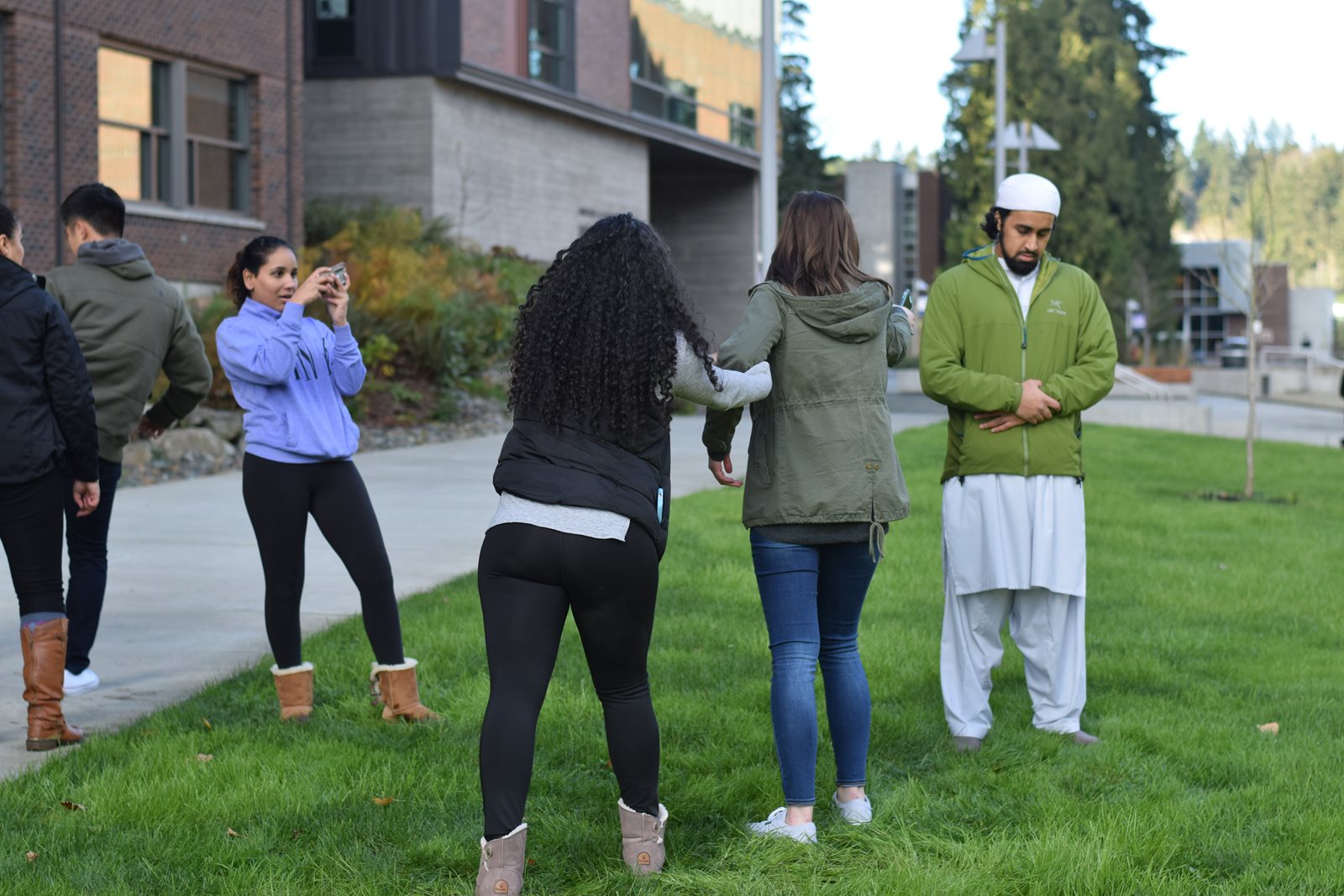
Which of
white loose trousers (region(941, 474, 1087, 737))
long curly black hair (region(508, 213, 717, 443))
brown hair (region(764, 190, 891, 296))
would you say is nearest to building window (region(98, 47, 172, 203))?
white loose trousers (region(941, 474, 1087, 737))

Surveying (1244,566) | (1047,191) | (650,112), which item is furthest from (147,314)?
(650,112)

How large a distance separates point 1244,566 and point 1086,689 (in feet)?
12.2

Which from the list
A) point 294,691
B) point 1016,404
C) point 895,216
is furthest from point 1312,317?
point 294,691

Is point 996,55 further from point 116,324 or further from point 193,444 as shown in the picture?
point 116,324

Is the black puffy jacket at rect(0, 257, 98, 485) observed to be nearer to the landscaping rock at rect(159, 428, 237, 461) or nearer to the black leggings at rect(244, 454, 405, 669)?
the black leggings at rect(244, 454, 405, 669)

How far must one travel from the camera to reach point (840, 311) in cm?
425

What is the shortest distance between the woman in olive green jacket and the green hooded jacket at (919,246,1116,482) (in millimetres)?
1018

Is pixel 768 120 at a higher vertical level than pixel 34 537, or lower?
higher

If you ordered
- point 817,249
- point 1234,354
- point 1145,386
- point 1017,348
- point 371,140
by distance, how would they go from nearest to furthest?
point 817,249
point 1017,348
point 371,140
point 1145,386
point 1234,354

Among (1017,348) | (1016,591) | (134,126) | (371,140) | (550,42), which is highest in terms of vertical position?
(550,42)

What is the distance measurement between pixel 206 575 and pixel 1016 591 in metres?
5.16

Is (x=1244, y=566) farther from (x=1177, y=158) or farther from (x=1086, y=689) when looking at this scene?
(x=1177, y=158)

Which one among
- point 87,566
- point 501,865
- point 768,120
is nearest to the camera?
point 501,865

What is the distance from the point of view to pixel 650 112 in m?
33.6
